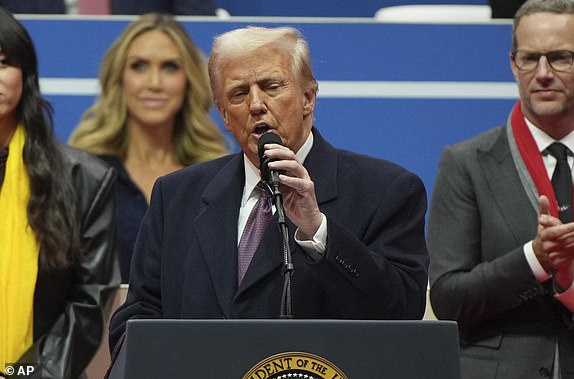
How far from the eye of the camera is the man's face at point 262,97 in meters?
2.70

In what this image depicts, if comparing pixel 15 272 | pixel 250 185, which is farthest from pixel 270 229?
pixel 15 272

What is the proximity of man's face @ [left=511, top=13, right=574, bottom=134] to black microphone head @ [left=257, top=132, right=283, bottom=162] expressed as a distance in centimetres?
136

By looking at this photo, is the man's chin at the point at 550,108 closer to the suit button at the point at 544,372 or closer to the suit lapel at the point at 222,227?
the suit button at the point at 544,372

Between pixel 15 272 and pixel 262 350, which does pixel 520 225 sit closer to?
pixel 15 272

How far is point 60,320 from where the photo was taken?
3.67m

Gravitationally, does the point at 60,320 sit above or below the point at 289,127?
below

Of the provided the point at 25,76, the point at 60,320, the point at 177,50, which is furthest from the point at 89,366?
the point at 177,50

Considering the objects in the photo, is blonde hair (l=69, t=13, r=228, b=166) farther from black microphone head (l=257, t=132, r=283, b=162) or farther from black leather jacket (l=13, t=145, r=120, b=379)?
black microphone head (l=257, t=132, r=283, b=162)

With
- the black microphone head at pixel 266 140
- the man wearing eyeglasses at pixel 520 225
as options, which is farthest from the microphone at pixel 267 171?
the man wearing eyeglasses at pixel 520 225

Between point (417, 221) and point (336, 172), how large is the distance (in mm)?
227

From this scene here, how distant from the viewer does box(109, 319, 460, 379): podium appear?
211 centimetres

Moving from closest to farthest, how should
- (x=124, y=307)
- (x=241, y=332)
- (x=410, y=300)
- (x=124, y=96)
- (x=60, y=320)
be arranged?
(x=241, y=332)
(x=410, y=300)
(x=124, y=307)
(x=60, y=320)
(x=124, y=96)

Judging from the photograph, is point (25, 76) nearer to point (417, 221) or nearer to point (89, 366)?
point (89, 366)

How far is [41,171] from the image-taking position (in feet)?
12.4
